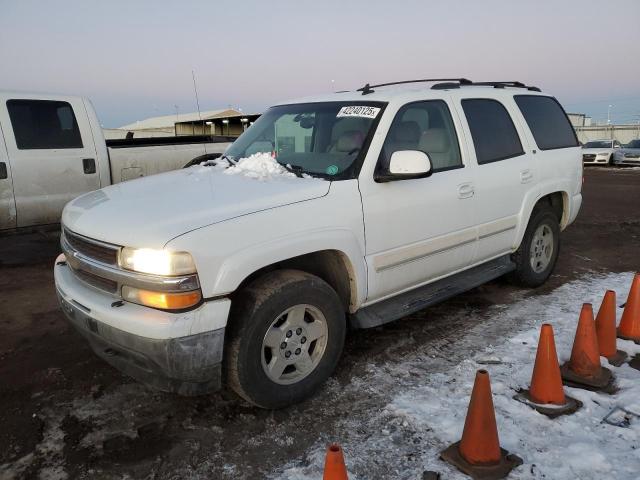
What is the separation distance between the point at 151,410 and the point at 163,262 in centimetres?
116

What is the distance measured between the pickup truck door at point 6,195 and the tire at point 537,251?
5742 millimetres

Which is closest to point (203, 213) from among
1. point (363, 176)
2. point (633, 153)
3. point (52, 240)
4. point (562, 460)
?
point (363, 176)

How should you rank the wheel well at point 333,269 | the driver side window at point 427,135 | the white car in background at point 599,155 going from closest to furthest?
the wheel well at point 333,269
the driver side window at point 427,135
the white car in background at point 599,155

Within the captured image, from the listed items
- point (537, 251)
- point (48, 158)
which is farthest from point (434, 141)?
point (48, 158)

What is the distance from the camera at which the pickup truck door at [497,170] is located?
4.27 meters

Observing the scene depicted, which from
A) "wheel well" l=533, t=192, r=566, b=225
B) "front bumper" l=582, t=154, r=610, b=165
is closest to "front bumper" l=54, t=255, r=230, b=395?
"wheel well" l=533, t=192, r=566, b=225

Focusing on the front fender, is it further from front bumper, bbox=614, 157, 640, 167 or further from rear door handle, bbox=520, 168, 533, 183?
front bumper, bbox=614, 157, 640, 167

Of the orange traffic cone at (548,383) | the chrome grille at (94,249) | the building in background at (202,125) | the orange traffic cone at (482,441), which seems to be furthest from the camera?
the building in background at (202,125)

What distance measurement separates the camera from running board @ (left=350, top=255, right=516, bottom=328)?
11.6 ft

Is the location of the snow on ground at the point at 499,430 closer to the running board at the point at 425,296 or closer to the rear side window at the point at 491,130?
the running board at the point at 425,296

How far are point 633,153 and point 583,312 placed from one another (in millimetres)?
22353

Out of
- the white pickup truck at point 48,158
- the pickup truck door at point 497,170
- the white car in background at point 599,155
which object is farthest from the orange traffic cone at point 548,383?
the white car in background at point 599,155

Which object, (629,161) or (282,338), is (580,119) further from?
(282,338)

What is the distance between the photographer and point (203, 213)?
9.07 feet
